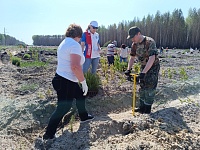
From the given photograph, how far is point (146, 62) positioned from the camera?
13.1 feet

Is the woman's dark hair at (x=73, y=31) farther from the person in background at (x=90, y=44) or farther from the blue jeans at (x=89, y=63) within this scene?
the blue jeans at (x=89, y=63)

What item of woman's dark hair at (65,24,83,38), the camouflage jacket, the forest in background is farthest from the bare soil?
the forest in background

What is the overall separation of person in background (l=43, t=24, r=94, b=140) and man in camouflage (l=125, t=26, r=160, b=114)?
3.72 ft

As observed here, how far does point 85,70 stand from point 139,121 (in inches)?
82.9

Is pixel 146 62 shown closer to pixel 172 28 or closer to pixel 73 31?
pixel 73 31

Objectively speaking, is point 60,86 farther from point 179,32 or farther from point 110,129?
point 179,32

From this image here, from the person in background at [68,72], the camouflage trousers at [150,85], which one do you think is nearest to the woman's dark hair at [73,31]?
the person in background at [68,72]

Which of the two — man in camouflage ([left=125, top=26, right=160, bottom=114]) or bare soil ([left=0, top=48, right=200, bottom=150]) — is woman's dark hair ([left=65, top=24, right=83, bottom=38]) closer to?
man in camouflage ([left=125, top=26, right=160, bottom=114])

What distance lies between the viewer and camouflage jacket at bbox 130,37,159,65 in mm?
3840

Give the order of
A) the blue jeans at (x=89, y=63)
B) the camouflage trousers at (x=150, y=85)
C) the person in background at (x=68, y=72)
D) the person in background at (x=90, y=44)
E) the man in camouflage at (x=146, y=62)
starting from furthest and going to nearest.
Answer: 1. the blue jeans at (x=89, y=63)
2. the person in background at (x=90, y=44)
3. the camouflage trousers at (x=150, y=85)
4. the man in camouflage at (x=146, y=62)
5. the person in background at (x=68, y=72)

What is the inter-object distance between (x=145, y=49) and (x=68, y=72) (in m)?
1.50

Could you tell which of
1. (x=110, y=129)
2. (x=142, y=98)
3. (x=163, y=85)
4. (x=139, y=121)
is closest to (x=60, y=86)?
(x=110, y=129)

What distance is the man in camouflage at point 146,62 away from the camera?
381 cm

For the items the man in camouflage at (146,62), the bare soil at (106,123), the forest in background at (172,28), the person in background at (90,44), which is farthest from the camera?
the forest in background at (172,28)
